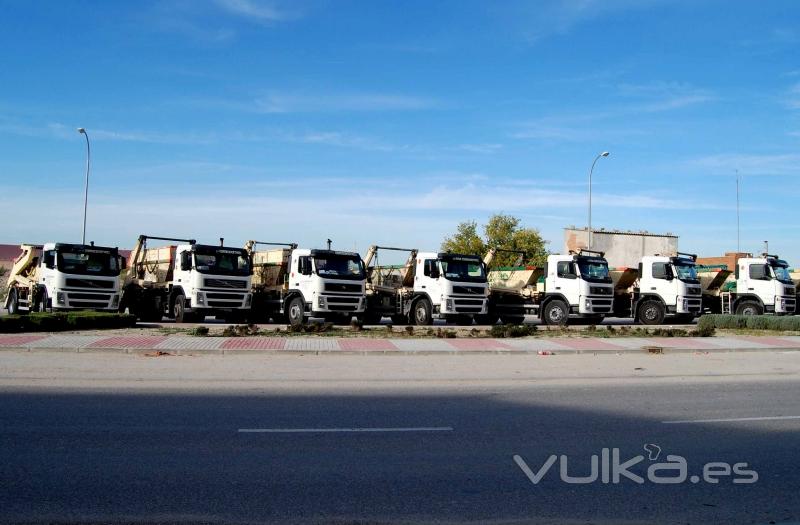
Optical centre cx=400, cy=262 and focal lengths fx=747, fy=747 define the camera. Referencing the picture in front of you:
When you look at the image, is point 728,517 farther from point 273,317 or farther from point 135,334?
point 273,317

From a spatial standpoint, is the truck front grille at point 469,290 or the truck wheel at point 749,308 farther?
the truck wheel at point 749,308

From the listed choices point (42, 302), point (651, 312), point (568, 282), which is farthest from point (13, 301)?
point (651, 312)

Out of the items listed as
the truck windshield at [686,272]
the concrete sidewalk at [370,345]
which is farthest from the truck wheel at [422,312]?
the truck windshield at [686,272]

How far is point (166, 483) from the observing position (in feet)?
20.5

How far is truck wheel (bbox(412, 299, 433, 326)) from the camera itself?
27.7 m

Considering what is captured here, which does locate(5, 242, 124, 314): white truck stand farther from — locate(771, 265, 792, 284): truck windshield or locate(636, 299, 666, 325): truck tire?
locate(771, 265, 792, 284): truck windshield

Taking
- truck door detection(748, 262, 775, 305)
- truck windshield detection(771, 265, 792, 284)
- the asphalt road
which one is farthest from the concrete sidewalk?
truck windshield detection(771, 265, 792, 284)

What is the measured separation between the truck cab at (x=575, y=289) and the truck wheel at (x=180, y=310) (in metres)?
13.4

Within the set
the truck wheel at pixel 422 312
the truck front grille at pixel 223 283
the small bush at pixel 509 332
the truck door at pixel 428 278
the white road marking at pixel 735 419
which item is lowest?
the white road marking at pixel 735 419

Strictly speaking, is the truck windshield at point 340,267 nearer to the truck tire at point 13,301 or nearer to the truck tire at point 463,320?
the truck tire at point 463,320

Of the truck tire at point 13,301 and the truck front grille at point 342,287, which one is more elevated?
the truck front grille at point 342,287

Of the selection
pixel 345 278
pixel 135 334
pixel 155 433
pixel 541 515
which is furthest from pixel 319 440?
pixel 345 278

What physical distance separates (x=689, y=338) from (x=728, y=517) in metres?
17.3

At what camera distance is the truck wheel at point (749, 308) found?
31.4 meters
